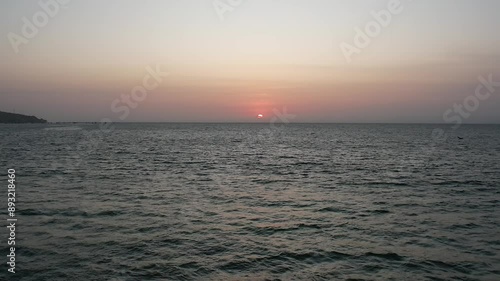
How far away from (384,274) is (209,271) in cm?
680

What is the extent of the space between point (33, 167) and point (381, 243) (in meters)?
42.2

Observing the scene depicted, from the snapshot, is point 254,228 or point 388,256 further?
point 254,228

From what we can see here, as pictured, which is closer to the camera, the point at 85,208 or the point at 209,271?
the point at 209,271

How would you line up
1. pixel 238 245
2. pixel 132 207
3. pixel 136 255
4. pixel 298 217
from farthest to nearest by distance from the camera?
pixel 132 207, pixel 298 217, pixel 238 245, pixel 136 255

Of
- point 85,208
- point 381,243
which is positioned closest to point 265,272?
point 381,243

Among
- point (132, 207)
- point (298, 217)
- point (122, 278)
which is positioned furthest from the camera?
point (132, 207)

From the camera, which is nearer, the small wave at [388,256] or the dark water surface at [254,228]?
the dark water surface at [254,228]

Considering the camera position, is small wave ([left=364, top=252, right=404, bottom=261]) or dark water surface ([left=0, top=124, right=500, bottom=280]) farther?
small wave ([left=364, top=252, right=404, bottom=261])

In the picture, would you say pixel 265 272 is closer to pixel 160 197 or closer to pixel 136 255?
pixel 136 255

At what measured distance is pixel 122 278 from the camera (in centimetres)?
1340

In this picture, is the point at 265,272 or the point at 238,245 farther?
the point at 238,245

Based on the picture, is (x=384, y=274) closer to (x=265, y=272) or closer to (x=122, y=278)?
(x=265, y=272)

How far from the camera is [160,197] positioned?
28188 millimetres

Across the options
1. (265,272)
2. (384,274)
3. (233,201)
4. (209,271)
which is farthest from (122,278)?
(233,201)
